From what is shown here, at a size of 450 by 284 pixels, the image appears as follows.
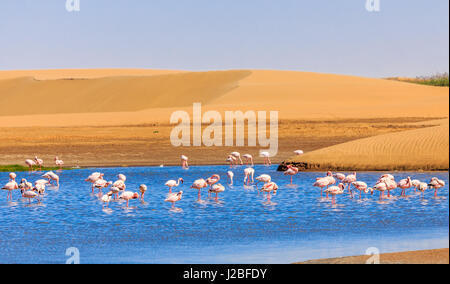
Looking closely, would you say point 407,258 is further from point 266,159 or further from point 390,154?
point 266,159

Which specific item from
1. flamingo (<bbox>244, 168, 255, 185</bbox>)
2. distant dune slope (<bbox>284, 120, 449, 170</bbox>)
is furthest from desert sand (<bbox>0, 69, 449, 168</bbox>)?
flamingo (<bbox>244, 168, 255, 185</bbox>)

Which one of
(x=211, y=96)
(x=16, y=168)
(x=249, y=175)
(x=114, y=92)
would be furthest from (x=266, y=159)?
(x=114, y=92)

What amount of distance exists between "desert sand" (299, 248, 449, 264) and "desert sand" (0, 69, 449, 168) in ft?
49.6

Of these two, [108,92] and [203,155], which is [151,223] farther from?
[108,92]

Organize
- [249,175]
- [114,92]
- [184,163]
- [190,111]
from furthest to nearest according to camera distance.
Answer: [114,92], [190,111], [184,163], [249,175]

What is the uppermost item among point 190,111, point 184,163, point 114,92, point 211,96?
point 114,92

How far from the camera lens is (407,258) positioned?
11.1 metres

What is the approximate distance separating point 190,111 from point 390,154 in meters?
31.3

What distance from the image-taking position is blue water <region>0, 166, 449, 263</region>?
1234 cm

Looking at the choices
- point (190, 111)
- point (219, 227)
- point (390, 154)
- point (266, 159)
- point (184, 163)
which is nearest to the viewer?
point (219, 227)

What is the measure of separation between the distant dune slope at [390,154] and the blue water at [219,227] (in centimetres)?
445

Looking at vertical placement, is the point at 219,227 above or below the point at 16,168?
below

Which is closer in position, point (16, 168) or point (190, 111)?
point (16, 168)

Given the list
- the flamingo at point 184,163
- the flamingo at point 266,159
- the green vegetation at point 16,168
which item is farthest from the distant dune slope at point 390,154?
the green vegetation at point 16,168
